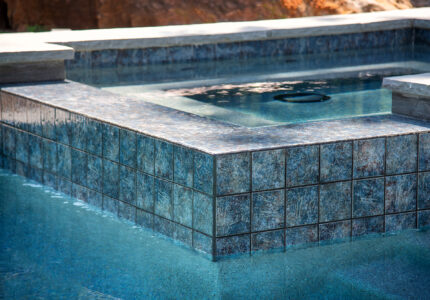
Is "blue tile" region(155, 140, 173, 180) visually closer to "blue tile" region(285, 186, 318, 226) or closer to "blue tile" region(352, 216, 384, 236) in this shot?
"blue tile" region(285, 186, 318, 226)

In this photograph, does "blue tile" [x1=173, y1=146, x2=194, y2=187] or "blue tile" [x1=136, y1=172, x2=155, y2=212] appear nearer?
"blue tile" [x1=173, y1=146, x2=194, y2=187]

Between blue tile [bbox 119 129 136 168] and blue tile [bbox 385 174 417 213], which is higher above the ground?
blue tile [bbox 119 129 136 168]

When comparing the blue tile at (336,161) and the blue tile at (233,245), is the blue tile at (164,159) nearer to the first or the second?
the blue tile at (233,245)

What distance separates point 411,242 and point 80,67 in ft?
12.4

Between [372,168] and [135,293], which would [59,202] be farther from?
[372,168]

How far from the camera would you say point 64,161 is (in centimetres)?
487

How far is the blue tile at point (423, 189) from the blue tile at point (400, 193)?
3 cm

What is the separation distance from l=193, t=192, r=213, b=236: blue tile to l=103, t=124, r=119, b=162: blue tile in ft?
2.30

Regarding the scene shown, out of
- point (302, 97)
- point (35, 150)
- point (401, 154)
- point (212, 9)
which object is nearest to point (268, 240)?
point (401, 154)

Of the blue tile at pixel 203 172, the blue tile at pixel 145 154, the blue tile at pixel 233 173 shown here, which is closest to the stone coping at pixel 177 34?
the blue tile at pixel 145 154

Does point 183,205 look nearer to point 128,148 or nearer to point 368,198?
point 128,148

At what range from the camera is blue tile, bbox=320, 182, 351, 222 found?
13.1 ft

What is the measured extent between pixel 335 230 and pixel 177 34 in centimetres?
364

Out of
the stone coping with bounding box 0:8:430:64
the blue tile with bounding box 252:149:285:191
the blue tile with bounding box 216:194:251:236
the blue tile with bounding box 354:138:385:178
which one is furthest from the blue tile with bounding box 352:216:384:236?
the stone coping with bounding box 0:8:430:64
